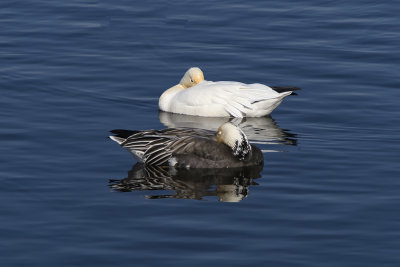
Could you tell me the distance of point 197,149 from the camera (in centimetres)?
1437

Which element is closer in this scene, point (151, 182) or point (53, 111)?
point (151, 182)

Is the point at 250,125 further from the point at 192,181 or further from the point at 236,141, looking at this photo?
the point at 192,181

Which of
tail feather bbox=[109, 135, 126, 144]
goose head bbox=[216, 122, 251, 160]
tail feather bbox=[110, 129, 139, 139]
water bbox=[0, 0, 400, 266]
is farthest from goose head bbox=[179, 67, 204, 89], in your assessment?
goose head bbox=[216, 122, 251, 160]

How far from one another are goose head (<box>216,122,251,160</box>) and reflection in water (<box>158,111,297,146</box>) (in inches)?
58.2

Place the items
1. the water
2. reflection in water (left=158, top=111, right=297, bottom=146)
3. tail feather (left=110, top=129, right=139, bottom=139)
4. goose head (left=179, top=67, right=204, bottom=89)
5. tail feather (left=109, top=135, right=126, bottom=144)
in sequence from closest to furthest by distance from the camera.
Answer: the water
tail feather (left=109, top=135, right=126, bottom=144)
tail feather (left=110, top=129, right=139, bottom=139)
reflection in water (left=158, top=111, right=297, bottom=146)
goose head (left=179, top=67, right=204, bottom=89)

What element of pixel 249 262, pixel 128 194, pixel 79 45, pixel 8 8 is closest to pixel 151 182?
pixel 128 194

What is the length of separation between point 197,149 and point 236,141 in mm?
598

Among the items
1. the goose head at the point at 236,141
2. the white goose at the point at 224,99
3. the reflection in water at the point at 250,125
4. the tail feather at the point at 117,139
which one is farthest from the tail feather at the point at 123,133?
the white goose at the point at 224,99

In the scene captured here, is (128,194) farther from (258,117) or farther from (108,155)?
(258,117)

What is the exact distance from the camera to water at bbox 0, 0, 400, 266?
36.3 ft

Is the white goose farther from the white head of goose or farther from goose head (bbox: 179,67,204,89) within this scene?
the white head of goose

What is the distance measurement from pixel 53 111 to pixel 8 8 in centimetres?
864

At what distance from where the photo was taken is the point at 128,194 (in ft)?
42.6

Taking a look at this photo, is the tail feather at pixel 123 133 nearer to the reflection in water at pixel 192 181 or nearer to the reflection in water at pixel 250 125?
the reflection in water at pixel 192 181
